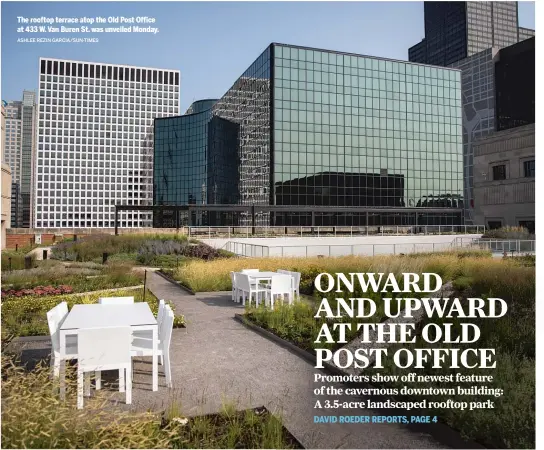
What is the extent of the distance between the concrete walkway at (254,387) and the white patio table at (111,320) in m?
0.58

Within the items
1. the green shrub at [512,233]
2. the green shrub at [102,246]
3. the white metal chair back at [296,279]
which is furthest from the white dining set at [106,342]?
the green shrub at [512,233]

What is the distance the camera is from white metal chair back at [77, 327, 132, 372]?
4.89m

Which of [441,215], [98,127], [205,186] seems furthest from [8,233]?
[98,127]

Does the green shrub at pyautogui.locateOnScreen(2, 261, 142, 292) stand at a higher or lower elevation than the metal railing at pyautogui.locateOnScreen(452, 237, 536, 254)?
lower

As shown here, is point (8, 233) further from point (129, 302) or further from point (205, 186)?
point (205, 186)

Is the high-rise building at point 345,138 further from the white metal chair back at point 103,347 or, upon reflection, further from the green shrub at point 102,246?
the white metal chair back at point 103,347

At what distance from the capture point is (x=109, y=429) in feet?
11.8

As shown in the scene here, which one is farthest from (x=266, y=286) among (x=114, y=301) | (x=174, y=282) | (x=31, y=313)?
(x=174, y=282)

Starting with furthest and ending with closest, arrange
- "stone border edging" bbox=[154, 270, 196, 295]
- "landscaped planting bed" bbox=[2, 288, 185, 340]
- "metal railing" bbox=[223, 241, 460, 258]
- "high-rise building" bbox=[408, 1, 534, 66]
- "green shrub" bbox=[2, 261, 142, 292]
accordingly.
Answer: "high-rise building" bbox=[408, 1, 534, 66], "metal railing" bbox=[223, 241, 460, 258], "stone border edging" bbox=[154, 270, 196, 295], "green shrub" bbox=[2, 261, 142, 292], "landscaped planting bed" bbox=[2, 288, 185, 340]

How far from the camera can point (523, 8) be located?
4.72 m

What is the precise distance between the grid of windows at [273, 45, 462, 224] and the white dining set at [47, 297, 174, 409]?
4449cm

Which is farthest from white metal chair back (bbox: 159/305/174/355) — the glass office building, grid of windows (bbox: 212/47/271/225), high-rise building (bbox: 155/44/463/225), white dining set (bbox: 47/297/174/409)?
the glass office building

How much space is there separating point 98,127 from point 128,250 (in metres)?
74.5

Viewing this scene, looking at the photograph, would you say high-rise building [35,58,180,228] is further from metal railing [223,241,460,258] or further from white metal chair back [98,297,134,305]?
white metal chair back [98,297,134,305]
